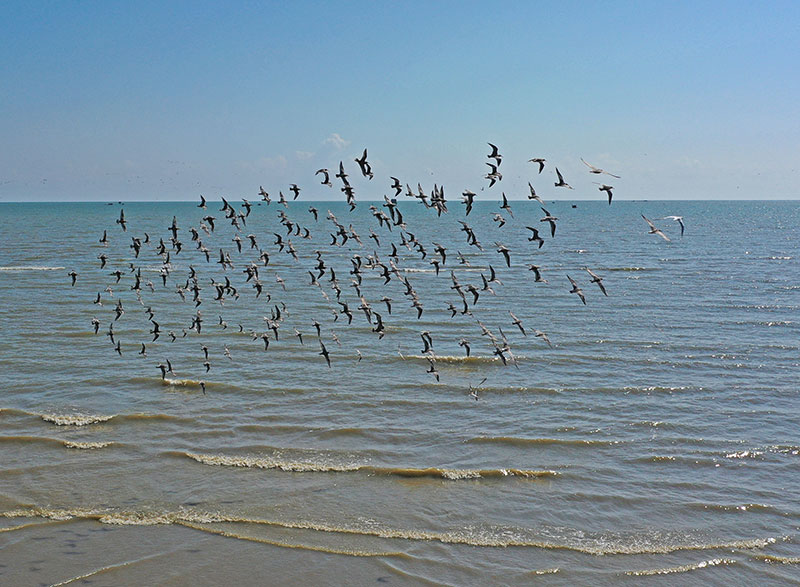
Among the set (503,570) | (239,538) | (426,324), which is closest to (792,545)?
(503,570)

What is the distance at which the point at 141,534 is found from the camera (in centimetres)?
1780

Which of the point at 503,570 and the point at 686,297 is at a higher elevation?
the point at 686,297

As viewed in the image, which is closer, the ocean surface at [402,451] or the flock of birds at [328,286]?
the ocean surface at [402,451]

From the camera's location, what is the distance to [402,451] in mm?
23172

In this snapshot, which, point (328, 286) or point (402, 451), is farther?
point (328, 286)

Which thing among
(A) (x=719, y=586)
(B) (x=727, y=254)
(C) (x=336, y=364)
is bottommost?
(A) (x=719, y=586)

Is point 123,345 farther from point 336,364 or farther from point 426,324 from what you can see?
point 426,324

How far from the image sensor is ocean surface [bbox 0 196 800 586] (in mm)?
16875

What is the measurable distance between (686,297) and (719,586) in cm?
4086

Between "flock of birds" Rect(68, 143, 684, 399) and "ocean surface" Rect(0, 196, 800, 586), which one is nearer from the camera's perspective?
"ocean surface" Rect(0, 196, 800, 586)

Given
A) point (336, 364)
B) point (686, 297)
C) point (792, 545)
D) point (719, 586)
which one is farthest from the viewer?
point (686, 297)

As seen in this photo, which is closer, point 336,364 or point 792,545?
point 792,545

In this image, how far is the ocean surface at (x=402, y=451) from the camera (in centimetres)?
1688

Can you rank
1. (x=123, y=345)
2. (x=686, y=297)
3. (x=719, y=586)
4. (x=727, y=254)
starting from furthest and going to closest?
(x=727, y=254) < (x=686, y=297) < (x=123, y=345) < (x=719, y=586)
